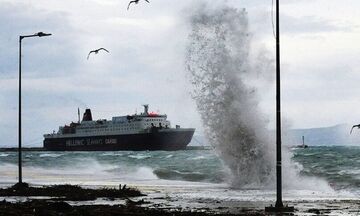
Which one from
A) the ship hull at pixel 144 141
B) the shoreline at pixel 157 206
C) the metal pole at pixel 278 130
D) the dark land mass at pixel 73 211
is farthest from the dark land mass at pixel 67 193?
the ship hull at pixel 144 141

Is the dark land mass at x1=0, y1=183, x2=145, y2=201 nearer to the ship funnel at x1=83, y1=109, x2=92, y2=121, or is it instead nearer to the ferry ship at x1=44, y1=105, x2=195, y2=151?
the ferry ship at x1=44, y1=105, x2=195, y2=151

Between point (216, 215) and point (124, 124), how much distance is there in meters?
146

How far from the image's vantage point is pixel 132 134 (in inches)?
6412

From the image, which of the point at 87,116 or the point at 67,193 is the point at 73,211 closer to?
the point at 67,193

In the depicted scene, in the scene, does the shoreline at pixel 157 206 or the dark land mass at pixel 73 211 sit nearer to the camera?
the dark land mass at pixel 73 211

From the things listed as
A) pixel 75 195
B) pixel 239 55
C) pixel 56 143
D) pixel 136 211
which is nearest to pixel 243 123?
pixel 239 55

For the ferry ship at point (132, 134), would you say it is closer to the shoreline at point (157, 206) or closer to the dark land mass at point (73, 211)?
the shoreline at point (157, 206)

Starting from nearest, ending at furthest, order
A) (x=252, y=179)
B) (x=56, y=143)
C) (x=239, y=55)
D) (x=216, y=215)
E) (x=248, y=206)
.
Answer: (x=216, y=215) → (x=248, y=206) → (x=252, y=179) → (x=239, y=55) → (x=56, y=143)

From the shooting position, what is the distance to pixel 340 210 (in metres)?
24.7

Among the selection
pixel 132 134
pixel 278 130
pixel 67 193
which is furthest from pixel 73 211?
pixel 132 134

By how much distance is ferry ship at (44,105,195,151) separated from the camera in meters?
161

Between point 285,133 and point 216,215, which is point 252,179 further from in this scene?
point 216,215

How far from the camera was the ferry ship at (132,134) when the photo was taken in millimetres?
160750

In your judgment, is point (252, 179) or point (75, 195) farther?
point (252, 179)
